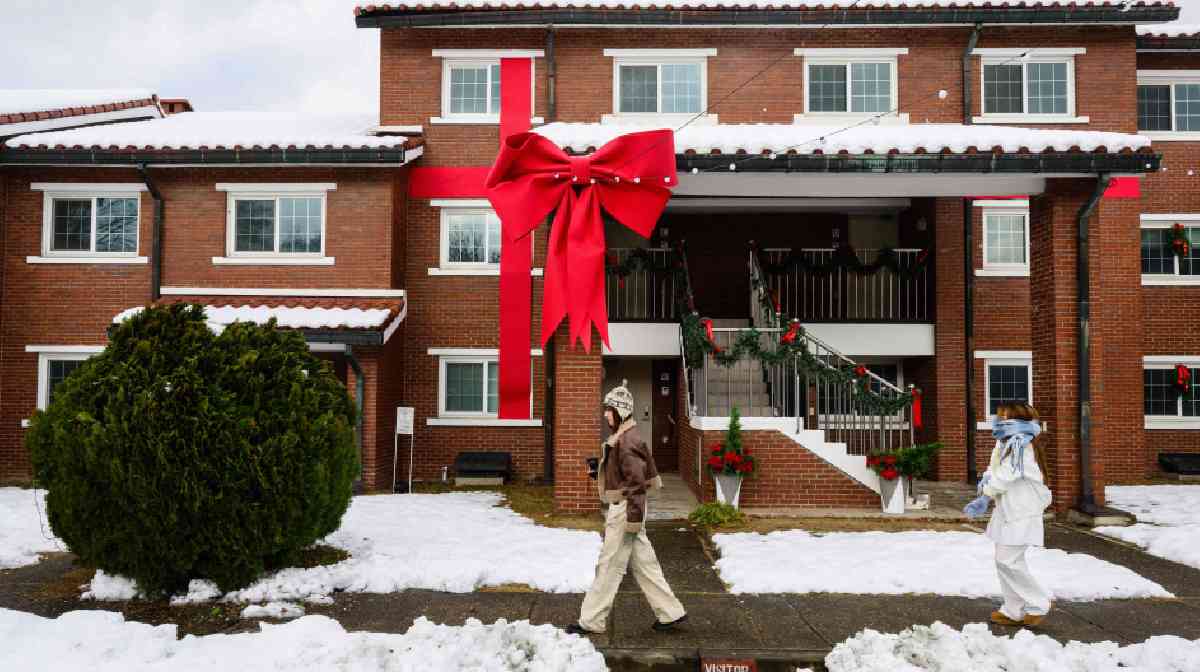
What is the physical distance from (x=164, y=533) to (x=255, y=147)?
28.5ft

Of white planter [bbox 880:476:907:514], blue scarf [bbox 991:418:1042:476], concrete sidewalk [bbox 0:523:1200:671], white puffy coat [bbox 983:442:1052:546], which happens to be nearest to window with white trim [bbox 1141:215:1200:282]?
white planter [bbox 880:476:907:514]

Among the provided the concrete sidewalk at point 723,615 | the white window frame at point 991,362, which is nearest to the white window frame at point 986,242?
the white window frame at point 991,362

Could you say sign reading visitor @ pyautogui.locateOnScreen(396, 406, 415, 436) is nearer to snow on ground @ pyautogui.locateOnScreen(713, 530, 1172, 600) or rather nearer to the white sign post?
the white sign post

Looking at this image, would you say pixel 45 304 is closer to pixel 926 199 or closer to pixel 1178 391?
pixel 926 199

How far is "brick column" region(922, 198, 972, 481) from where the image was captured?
14.5m

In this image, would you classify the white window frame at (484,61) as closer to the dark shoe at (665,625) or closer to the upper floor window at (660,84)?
the upper floor window at (660,84)

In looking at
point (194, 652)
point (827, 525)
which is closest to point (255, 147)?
point (194, 652)

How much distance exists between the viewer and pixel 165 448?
6.74m

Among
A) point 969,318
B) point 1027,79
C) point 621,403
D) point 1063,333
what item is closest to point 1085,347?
point 1063,333

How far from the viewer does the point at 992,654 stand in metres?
5.48

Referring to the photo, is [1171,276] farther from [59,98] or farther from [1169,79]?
[59,98]

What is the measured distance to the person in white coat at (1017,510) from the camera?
6406 millimetres

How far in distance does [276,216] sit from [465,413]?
197 inches

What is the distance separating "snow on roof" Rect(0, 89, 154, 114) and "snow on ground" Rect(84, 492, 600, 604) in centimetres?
1117
